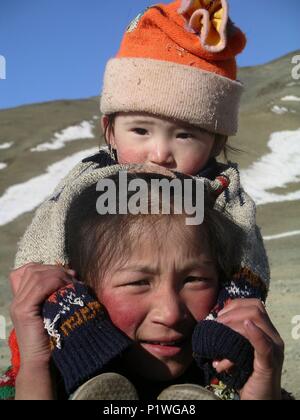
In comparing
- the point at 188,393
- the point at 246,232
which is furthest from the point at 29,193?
the point at 188,393

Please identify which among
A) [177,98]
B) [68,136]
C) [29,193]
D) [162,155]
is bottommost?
[162,155]

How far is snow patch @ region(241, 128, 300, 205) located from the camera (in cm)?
2528

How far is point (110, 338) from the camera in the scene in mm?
2311

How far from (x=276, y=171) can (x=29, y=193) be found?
436 inches

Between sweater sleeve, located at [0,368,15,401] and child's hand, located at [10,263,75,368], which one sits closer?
child's hand, located at [10,263,75,368]

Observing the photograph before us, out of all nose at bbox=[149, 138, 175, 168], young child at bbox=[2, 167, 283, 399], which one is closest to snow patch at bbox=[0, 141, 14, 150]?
nose at bbox=[149, 138, 175, 168]

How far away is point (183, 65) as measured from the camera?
354 centimetres

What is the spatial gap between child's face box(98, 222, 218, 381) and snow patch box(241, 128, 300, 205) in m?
21.9

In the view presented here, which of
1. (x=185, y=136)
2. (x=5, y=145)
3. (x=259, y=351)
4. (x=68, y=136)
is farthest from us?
(x=68, y=136)

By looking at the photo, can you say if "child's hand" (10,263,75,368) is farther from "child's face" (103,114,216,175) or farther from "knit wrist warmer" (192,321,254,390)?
"child's face" (103,114,216,175)

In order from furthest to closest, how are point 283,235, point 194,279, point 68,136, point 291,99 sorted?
point 291,99 < point 68,136 < point 283,235 < point 194,279

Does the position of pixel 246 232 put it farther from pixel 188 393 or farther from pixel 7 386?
pixel 7 386

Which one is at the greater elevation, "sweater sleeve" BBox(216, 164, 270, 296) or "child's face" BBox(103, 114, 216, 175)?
"child's face" BBox(103, 114, 216, 175)
